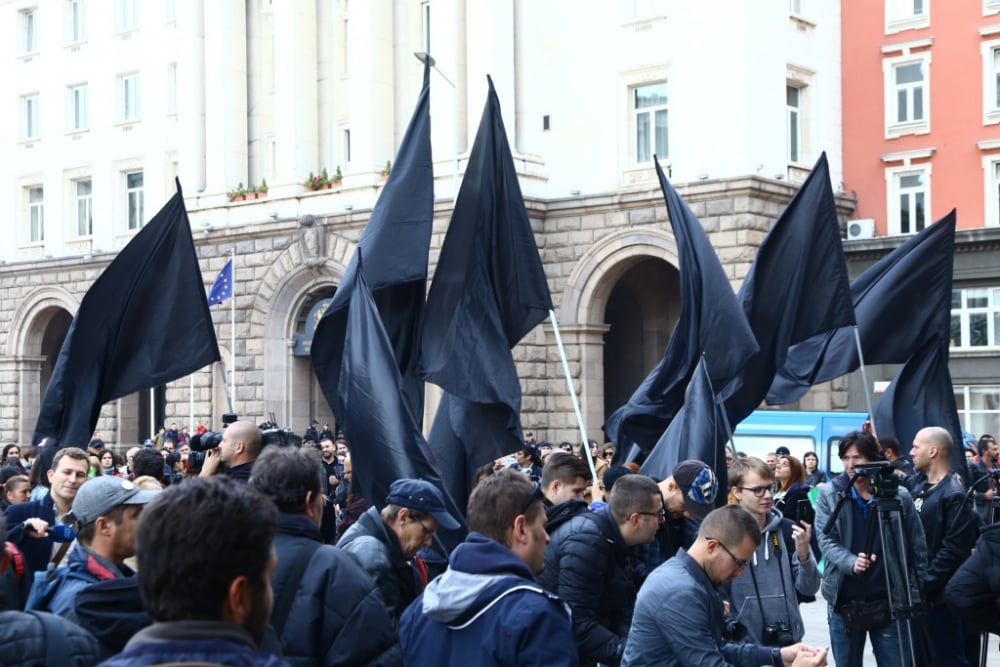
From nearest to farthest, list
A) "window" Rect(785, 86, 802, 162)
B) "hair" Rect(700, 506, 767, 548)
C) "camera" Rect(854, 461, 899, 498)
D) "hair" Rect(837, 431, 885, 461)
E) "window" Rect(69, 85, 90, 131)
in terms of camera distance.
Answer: "hair" Rect(700, 506, 767, 548) < "camera" Rect(854, 461, 899, 498) < "hair" Rect(837, 431, 885, 461) < "window" Rect(785, 86, 802, 162) < "window" Rect(69, 85, 90, 131)

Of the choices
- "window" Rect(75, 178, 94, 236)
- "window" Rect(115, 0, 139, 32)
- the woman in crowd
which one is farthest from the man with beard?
"window" Rect(75, 178, 94, 236)

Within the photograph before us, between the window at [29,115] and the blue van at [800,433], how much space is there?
27.7 m

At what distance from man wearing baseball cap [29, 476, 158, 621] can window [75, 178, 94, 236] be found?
35383 millimetres

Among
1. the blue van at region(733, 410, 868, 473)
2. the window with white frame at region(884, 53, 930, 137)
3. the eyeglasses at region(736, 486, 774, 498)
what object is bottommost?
the blue van at region(733, 410, 868, 473)

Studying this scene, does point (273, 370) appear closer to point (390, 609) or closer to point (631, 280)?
point (631, 280)

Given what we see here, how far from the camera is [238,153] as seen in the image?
115 feet

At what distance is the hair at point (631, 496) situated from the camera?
20.2ft

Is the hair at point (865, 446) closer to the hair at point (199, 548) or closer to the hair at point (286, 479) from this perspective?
the hair at point (286, 479)

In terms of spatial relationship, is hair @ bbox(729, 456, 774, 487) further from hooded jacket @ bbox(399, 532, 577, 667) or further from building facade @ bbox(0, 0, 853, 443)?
building facade @ bbox(0, 0, 853, 443)

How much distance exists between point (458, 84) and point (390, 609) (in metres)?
25.9

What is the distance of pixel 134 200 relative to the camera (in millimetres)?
37938

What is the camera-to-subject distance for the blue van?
1902 cm

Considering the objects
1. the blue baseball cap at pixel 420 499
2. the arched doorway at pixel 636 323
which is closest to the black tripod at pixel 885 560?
the blue baseball cap at pixel 420 499

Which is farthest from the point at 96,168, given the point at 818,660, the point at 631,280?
the point at 818,660
